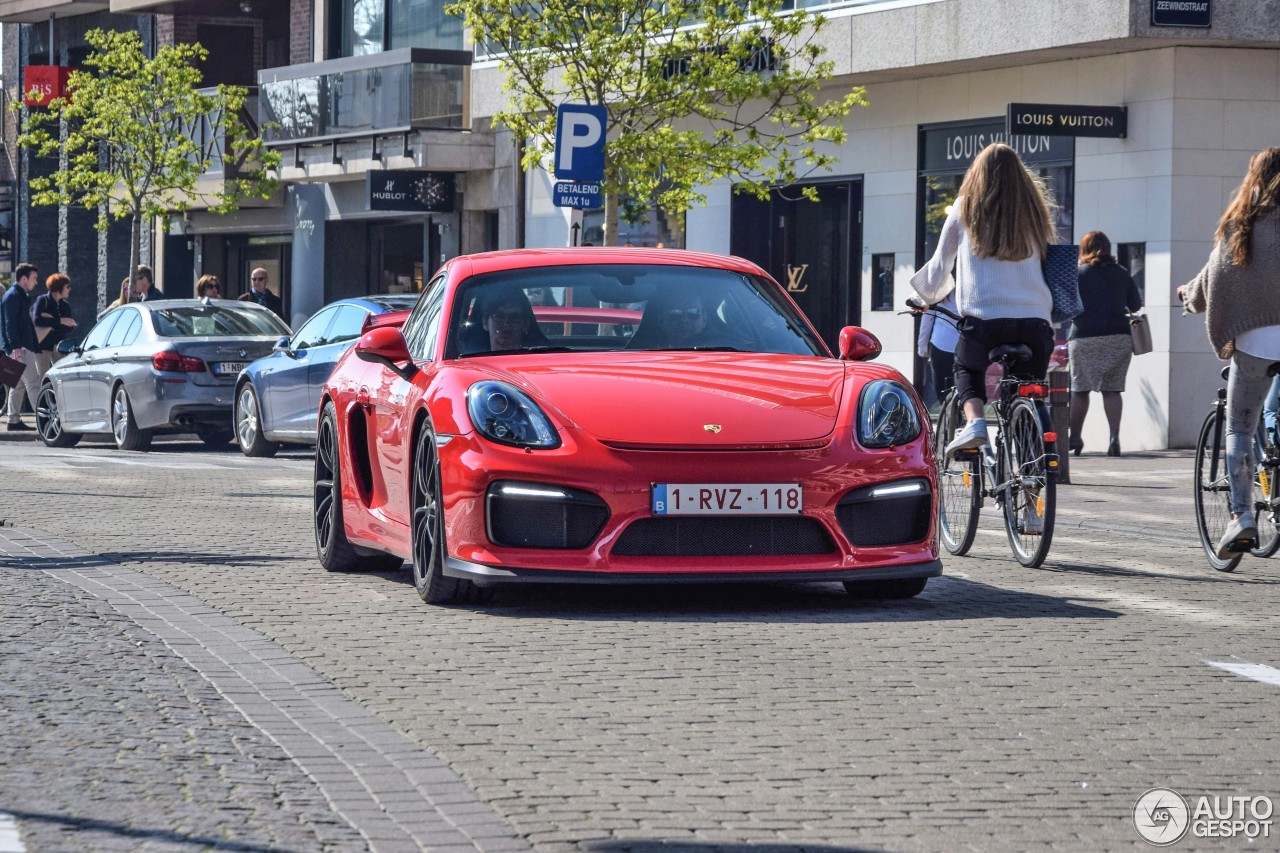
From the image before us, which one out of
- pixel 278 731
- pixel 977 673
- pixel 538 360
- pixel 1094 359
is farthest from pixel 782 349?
pixel 1094 359

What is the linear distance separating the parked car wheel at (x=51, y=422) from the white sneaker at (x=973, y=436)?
1512 centimetres

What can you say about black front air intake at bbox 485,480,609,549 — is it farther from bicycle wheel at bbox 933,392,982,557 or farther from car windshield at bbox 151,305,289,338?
car windshield at bbox 151,305,289,338

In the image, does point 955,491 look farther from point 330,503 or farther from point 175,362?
point 175,362

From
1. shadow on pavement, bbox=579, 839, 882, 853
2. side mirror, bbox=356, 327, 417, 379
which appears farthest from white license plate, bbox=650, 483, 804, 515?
shadow on pavement, bbox=579, 839, 882, 853

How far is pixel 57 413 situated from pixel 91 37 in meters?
14.5

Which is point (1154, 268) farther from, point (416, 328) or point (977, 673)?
point (977, 673)

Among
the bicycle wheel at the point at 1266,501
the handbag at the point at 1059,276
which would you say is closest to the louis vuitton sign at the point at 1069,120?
the handbag at the point at 1059,276

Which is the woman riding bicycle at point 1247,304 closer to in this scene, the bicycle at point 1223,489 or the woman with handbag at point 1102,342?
the bicycle at point 1223,489

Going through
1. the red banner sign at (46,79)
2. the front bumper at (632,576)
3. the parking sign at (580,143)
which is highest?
the red banner sign at (46,79)

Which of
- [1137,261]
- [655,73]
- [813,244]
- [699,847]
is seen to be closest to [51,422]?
[655,73]

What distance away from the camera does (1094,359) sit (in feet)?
65.2

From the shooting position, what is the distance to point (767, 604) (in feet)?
27.6

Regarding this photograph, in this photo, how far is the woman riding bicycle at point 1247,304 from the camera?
373 inches

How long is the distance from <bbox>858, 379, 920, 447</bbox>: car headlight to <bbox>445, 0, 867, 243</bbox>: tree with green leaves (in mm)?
13791
